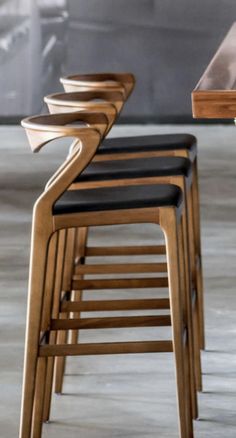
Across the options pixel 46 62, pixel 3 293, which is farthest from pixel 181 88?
pixel 3 293

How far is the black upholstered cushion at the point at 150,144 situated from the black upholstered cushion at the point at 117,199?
52 cm

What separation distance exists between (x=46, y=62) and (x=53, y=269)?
18.5 feet

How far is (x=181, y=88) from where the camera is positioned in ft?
27.2

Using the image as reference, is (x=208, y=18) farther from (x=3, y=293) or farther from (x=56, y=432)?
(x=56, y=432)

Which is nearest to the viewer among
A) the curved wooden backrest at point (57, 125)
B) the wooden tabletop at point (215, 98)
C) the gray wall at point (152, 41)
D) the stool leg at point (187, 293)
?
the wooden tabletop at point (215, 98)

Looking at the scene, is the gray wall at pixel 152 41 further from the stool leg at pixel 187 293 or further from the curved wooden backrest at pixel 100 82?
the stool leg at pixel 187 293

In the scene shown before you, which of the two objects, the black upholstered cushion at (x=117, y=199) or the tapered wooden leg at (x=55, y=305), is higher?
the black upholstered cushion at (x=117, y=199)

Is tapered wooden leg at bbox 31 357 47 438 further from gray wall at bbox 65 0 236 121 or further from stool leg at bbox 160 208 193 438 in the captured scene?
gray wall at bbox 65 0 236 121

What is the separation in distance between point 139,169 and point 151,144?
0.86ft

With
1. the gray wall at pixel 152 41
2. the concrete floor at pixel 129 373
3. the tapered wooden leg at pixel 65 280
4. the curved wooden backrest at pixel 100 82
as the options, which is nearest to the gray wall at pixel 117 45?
the gray wall at pixel 152 41

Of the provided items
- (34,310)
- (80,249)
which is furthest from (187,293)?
(80,249)

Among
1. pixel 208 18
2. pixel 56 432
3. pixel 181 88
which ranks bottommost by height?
pixel 56 432

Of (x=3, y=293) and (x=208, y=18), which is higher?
(x=208, y=18)

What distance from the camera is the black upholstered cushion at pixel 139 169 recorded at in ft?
10.0
